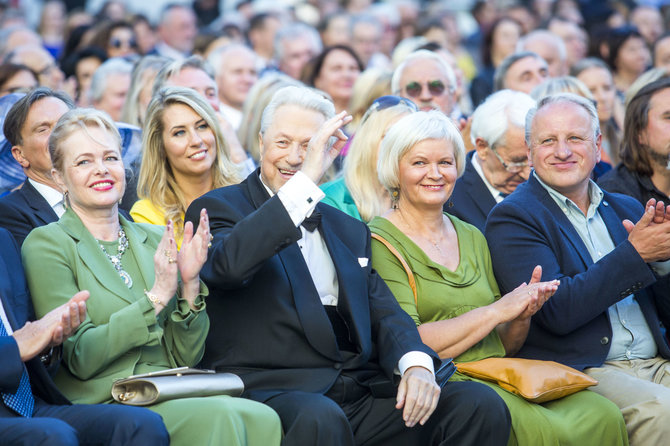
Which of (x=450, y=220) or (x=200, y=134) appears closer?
(x=450, y=220)

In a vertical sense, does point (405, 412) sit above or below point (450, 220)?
below

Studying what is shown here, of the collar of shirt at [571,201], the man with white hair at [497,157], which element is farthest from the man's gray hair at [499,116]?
the collar of shirt at [571,201]

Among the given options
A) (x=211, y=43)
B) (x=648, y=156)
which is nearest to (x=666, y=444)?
(x=648, y=156)

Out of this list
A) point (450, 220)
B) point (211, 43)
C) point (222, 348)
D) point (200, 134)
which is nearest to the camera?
point (222, 348)

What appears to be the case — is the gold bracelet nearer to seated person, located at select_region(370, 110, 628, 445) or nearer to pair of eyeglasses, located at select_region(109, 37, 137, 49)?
seated person, located at select_region(370, 110, 628, 445)

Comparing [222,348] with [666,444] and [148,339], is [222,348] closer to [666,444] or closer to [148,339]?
[148,339]

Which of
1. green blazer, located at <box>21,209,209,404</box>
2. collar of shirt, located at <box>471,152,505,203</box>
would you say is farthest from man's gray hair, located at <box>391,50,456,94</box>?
green blazer, located at <box>21,209,209,404</box>

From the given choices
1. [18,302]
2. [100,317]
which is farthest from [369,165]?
[18,302]

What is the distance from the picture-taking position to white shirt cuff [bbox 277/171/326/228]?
385 centimetres

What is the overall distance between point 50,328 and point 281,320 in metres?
0.96

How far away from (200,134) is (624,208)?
232 cm

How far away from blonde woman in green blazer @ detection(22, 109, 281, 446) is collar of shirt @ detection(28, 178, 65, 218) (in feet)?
1.89

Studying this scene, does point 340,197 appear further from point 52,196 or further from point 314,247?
point 52,196

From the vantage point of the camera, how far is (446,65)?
22.6 feet
